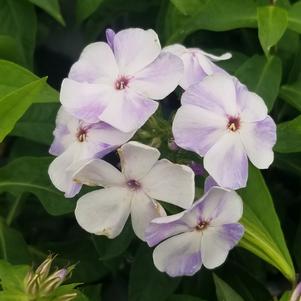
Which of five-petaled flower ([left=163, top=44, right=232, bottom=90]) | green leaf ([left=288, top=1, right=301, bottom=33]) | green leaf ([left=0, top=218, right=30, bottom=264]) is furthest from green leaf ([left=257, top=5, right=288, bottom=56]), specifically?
green leaf ([left=0, top=218, right=30, bottom=264])

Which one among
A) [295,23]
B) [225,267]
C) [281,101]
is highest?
[295,23]

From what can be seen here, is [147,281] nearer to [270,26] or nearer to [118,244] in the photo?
[118,244]

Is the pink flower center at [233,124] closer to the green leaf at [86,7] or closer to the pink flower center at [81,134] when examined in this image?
the pink flower center at [81,134]

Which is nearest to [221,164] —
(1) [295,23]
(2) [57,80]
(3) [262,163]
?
(3) [262,163]

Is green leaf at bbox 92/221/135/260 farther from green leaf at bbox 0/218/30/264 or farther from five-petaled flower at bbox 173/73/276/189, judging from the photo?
five-petaled flower at bbox 173/73/276/189

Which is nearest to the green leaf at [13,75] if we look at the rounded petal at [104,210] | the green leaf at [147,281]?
the rounded petal at [104,210]

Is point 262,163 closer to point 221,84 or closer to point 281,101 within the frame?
point 221,84
